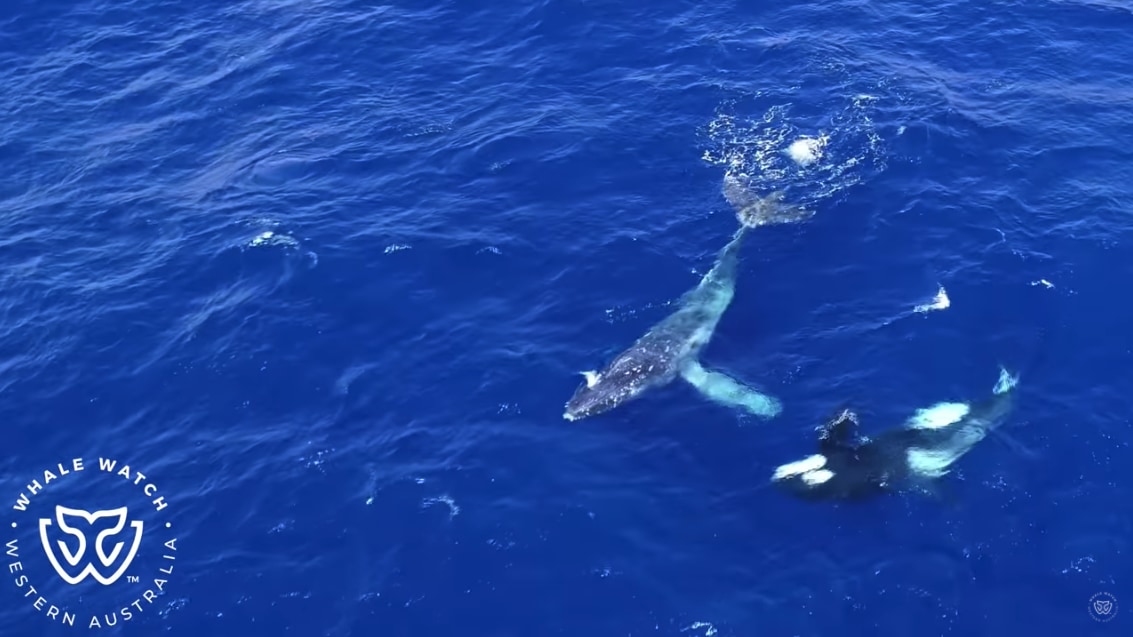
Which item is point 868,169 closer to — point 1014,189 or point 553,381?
point 1014,189

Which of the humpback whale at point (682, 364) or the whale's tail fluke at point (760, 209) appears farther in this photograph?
the whale's tail fluke at point (760, 209)

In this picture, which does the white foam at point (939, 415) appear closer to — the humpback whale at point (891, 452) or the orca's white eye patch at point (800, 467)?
the humpback whale at point (891, 452)

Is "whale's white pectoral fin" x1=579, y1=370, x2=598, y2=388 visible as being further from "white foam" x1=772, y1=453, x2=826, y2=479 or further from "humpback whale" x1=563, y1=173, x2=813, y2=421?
"white foam" x1=772, y1=453, x2=826, y2=479

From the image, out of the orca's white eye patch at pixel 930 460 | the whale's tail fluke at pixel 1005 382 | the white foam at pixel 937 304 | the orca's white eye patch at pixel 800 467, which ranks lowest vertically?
the orca's white eye patch at pixel 930 460

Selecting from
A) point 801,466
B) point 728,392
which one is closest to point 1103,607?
point 801,466

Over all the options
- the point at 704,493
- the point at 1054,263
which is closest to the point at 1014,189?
the point at 1054,263

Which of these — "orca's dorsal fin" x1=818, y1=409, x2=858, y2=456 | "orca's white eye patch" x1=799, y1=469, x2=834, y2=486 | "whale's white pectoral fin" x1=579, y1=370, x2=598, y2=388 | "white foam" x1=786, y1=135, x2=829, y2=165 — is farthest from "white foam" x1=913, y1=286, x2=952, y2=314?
"whale's white pectoral fin" x1=579, y1=370, x2=598, y2=388

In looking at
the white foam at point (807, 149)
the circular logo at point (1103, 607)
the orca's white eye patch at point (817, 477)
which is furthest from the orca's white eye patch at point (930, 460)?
the white foam at point (807, 149)
